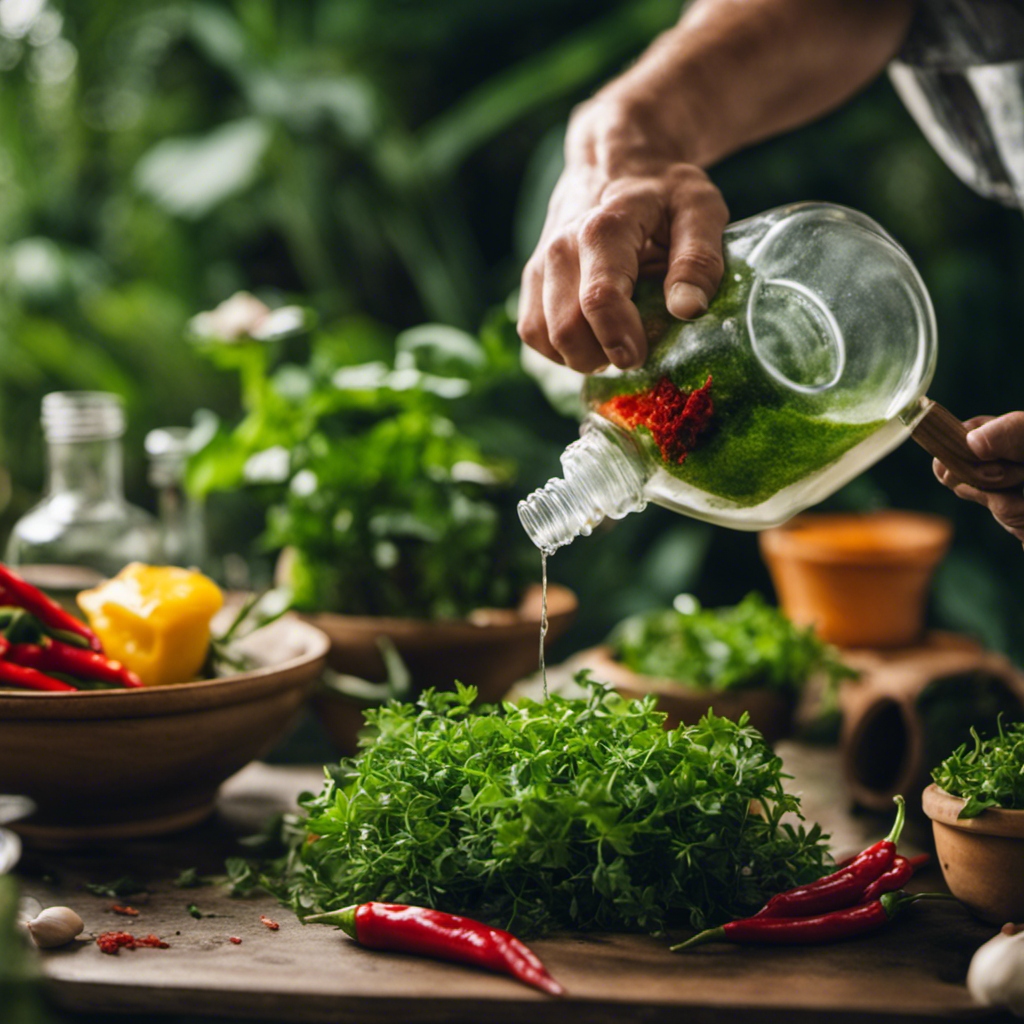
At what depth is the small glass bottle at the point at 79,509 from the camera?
125cm

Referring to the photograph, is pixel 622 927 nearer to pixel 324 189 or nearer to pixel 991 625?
pixel 991 625

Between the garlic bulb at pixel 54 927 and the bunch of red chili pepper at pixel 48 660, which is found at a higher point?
the bunch of red chili pepper at pixel 48 660

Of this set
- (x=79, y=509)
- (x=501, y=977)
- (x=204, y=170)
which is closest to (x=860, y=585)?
(x=501, y=977)

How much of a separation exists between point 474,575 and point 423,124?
2.27 meters

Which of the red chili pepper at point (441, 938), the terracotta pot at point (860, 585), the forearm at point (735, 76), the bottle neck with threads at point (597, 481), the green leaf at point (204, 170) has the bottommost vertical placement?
the red chili pepper at point (441, 938)

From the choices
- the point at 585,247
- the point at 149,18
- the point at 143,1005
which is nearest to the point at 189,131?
the point at 149,18

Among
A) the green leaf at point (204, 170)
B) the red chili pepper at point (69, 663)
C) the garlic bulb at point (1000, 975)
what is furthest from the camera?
the green leaf at point (204, 170)

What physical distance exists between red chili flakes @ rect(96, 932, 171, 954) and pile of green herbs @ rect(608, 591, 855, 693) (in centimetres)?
67

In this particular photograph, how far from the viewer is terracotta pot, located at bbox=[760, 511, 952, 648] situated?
4.74ft

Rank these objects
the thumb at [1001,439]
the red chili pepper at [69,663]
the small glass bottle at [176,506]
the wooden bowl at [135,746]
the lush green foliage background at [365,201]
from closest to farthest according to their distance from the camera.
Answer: the thumb at [1001,439] < the wooden bowl at [135,746] < the red chili pepper at [69,663] < the small glass bottle at [176,506] < the lush green foliage background at [365,201]

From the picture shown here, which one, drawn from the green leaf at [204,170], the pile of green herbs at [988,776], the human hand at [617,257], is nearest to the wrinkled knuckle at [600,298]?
the human hand at [617,257]

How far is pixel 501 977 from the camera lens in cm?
72

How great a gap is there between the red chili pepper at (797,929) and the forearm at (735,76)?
64 cm

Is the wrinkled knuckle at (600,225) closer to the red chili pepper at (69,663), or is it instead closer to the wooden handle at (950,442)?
the wooden handle at (950,442)
